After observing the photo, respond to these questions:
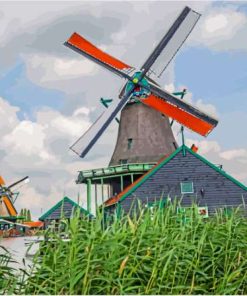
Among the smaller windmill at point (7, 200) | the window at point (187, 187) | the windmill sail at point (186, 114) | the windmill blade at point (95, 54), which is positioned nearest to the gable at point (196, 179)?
the window at point (187, 187)

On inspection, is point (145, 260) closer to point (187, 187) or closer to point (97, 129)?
point (187, 187)

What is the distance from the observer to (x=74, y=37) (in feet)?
86.4

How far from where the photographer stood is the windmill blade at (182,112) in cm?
2377

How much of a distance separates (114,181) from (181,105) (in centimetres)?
532

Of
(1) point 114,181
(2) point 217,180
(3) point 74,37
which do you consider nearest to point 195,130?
(2) point 217,180

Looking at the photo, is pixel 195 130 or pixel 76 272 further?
pixel 195 130

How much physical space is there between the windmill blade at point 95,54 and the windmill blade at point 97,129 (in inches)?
61.1

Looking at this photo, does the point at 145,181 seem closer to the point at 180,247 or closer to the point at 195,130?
the point at 195,130

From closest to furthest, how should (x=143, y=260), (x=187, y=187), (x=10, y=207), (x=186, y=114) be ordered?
1. (x=143, y=260)
2. (x=187, y=187)
3. (x=186, y=114)
4. (x=10, y=207)

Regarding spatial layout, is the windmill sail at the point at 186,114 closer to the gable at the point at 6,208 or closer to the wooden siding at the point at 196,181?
the wooden siding at the point at 196,181

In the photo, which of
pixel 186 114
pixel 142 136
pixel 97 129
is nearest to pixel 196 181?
pixel 186 114

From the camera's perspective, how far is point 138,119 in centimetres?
2586

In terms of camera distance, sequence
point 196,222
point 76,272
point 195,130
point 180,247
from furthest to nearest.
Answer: point 195,130 < point 196,222 < point 180,247 < point 76,272

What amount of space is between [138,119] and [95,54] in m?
4.15
